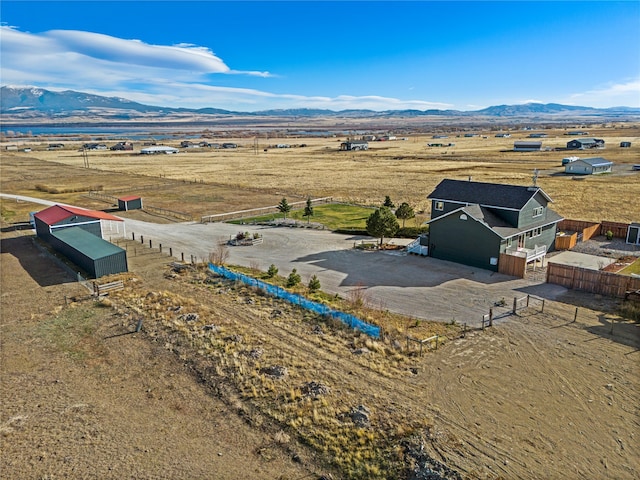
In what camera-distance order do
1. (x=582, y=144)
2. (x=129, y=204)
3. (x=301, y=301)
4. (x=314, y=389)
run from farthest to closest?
(x=582, y=144) < (x=129, y=204) < (x=301, y=301) < (x=314, y=389)

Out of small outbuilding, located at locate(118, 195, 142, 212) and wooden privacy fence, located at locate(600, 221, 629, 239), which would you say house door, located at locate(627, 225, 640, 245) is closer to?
wooden privacy fence, located at locate(600, 221, 629, 239)

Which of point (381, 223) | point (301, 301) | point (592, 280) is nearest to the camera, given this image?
point (301, 301)

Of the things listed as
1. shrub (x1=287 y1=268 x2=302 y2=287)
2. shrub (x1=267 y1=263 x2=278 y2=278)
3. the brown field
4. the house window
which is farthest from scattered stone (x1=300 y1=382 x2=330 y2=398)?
the house window

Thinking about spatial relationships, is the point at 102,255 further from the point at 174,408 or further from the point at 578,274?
the point at 578,274

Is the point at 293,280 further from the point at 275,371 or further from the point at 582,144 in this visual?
the point at 582,144

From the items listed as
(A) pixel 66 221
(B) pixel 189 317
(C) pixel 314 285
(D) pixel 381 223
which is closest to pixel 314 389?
(B) pixel 189 317

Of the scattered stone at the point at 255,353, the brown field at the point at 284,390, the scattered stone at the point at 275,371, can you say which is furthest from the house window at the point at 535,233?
the scattered stone at the point at 275,371
